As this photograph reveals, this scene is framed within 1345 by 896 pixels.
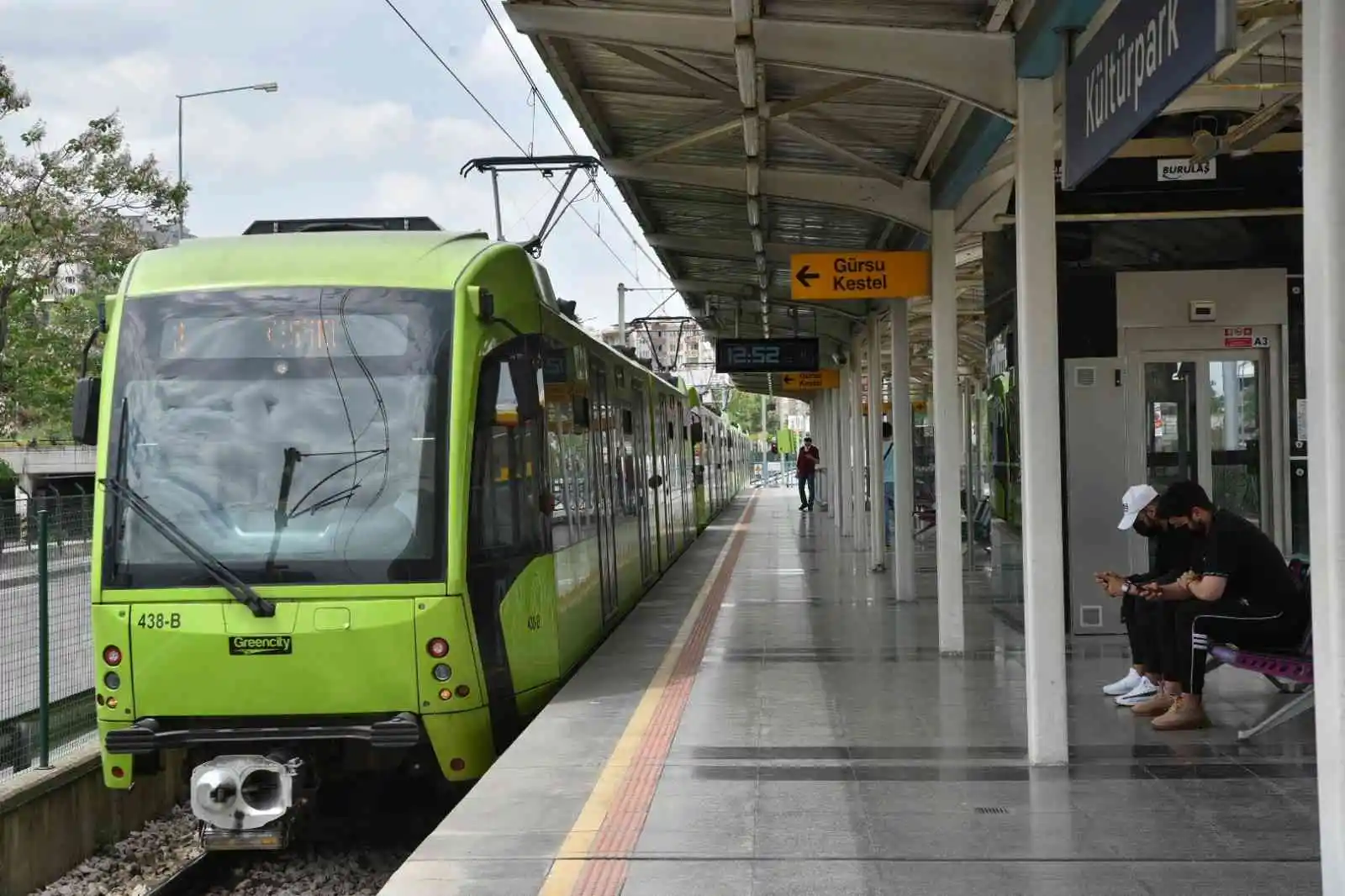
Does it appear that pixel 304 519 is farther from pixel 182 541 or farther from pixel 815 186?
pixel 815 186

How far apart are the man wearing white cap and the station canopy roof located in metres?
2.31

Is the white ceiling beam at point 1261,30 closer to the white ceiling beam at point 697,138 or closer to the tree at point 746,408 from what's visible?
the white ceiling beam at point 697,138

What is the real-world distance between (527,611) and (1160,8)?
5.02 metres

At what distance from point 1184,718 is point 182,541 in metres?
5.31

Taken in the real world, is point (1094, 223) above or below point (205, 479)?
above

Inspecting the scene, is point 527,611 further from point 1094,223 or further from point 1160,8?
point 1094,223

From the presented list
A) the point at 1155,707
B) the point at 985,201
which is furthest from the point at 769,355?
the point at 1155,707

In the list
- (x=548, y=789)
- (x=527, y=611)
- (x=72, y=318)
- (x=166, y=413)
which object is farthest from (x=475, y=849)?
(x=72, y=318)

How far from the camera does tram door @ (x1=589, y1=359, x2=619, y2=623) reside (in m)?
11.9

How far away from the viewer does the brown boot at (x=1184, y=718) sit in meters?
7.98

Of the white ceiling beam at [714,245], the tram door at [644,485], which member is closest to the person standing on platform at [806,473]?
the tram door at [644,485]

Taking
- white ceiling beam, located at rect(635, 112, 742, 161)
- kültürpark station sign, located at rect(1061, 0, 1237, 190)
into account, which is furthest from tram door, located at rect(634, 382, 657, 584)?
kültürpark station sign, located at rect(1061, 0, 1237, 190)

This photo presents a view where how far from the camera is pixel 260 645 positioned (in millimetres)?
7367

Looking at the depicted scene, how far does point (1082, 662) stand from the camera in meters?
10.6
